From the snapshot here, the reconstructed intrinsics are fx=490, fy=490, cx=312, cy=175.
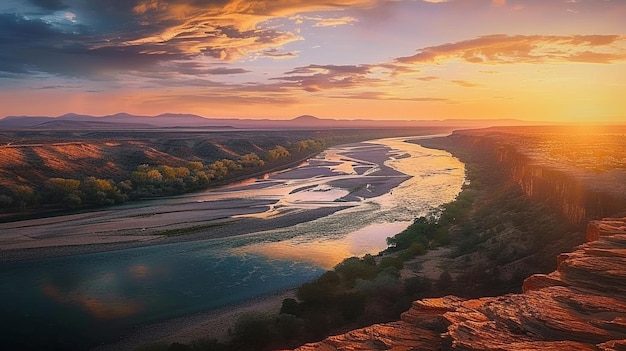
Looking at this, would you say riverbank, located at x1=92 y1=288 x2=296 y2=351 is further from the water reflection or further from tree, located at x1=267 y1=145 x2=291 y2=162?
tree, located at x1=267 y1=145 x2=291 y2=162

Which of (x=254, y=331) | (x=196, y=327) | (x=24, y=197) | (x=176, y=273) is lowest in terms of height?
(x=196, y=327)

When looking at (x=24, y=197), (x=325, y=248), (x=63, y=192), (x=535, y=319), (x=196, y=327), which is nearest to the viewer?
(x=535, y=319)

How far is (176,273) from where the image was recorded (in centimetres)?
2395

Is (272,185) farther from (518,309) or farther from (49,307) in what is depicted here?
(518,309)

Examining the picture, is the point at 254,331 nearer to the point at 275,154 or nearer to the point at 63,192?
the point at 63,192

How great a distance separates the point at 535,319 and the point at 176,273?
61.5 ft

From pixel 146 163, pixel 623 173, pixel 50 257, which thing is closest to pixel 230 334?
pixel 50 257

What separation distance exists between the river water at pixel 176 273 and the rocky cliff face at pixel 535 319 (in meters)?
11.5

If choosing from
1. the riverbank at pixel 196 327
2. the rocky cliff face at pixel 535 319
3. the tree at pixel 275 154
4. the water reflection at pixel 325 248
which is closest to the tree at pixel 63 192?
the water reflection at pixel 325 248

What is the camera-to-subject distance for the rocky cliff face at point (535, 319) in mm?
8016

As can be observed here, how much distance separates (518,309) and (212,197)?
133 feet

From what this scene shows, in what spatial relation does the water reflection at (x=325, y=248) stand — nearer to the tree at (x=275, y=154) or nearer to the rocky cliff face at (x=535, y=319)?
the rocky cliff face at (x=535, y=319)

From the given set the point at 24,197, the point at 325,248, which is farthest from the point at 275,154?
the point at 325,248

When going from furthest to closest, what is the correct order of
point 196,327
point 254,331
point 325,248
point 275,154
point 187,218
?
point 275,154
point 187,218
point 325,248
point 196,327
point 254,331
